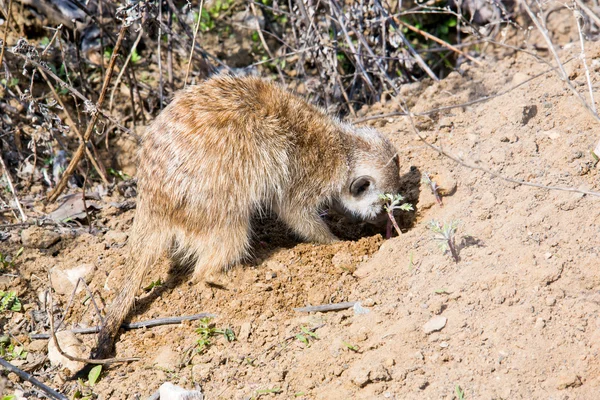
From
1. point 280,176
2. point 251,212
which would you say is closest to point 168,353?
point 251,212

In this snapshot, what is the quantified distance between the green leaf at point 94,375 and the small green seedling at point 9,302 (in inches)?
38.0

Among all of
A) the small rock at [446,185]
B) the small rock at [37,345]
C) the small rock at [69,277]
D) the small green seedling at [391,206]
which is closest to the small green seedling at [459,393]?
the small green seedling at [391,206]

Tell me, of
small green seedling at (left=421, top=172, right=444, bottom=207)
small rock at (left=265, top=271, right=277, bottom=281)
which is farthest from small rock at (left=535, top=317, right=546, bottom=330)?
small rock at (left=265, top=271, right=277, bottom=281)

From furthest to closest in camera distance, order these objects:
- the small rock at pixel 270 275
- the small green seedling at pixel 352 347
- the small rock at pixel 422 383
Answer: the small rock at pixel 270 275, the small green seedling at pixel 352 347, the small rock at pixel 422 383

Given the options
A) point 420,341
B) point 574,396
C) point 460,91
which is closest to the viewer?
point 574,396

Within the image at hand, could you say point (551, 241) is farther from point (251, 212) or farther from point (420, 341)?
point (251, 212)

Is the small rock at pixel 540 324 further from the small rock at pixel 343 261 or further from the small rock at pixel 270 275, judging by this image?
the small rock at pixel 270 275

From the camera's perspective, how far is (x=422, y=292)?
379 centimetres

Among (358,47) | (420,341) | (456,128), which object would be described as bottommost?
(420,341)

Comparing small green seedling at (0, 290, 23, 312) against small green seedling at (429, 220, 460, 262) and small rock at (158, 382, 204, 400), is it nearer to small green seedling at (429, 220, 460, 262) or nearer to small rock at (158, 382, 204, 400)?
small rock at (158, 382, 204, 400)

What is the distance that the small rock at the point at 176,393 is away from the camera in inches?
137

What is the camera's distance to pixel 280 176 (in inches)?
184

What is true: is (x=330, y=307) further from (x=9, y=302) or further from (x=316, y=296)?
(x=9, y=302)

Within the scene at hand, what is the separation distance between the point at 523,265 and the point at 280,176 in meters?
1.90
